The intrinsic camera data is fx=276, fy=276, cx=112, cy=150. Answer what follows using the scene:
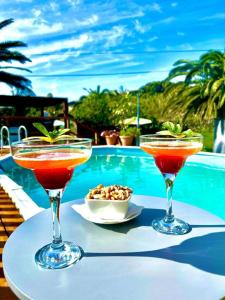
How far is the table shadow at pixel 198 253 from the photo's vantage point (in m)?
0.96

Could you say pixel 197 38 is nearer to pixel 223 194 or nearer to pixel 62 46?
pixel 62 46

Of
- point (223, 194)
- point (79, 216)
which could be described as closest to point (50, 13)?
point (223, 194)

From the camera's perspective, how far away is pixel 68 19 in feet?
98.4

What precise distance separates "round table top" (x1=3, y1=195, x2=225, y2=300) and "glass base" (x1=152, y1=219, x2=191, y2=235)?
0.12ft

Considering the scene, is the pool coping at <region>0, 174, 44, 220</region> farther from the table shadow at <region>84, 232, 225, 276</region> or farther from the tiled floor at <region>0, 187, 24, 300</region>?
the table shadow at <region>84, 232, 225, 276</region>

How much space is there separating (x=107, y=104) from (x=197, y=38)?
1959cm

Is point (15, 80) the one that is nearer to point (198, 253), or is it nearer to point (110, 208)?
point (110, 208)

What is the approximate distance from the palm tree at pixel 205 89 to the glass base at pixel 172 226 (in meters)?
9.99

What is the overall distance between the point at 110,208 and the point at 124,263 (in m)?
0.35

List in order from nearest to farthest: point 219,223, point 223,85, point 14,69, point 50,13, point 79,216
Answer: point 219,223, point 79,216, point 223,85, point 14,69, point 50,13

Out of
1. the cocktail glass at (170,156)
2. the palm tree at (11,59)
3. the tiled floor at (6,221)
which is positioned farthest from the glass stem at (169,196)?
the palm tree at (11,59)

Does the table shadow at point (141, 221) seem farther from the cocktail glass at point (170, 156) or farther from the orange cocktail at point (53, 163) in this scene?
the orange cocktail at point (53, 163)

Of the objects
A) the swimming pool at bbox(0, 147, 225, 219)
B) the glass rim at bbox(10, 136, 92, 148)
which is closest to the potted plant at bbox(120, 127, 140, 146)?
the swimming pool at bbox(0, 147, 225, 219)

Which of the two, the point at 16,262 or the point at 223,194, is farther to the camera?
the point at 223,194
